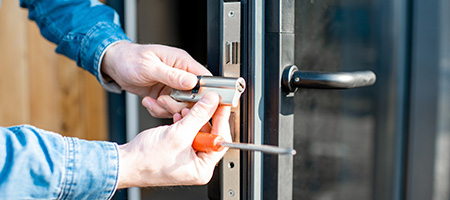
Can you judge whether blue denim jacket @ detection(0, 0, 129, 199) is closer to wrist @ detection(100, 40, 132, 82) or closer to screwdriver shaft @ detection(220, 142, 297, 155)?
screwdriver shaft @ detection(220, 142, 297, 155)

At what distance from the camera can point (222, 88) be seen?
59 centimetres

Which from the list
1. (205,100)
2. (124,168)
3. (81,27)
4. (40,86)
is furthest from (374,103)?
(40,86)

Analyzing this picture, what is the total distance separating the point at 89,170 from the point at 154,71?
0.72 feet

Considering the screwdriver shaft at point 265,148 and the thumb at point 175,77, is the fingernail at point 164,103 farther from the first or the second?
the screwdriver shaft at point 265,148

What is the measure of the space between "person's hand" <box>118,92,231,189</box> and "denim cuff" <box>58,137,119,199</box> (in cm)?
2

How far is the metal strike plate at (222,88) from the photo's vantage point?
575mm

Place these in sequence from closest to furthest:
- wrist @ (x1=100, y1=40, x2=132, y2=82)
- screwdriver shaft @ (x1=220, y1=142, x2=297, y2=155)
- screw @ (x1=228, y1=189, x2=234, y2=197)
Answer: screwdriver shaft @ (x1=220, y1=142, x2=297, y2=155), screw @ (x1=228, y1=189, x2=234, y2=197), wrist @ (x1=100, y1=40, x2=132, y2=82)

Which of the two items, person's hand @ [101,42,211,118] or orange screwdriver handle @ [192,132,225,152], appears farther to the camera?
person's hand @ [101,42,211,118]

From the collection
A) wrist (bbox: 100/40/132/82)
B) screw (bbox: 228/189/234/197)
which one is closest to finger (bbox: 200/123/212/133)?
screw (bbox: 228/189/234/197)

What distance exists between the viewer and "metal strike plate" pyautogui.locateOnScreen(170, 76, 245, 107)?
575 millimetres

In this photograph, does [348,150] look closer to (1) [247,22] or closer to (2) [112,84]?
(1) [247,22]

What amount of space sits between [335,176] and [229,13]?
410 mm

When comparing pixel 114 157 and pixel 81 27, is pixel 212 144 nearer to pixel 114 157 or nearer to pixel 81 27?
pixel 114 157

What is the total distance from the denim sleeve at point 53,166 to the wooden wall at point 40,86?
1368mm
